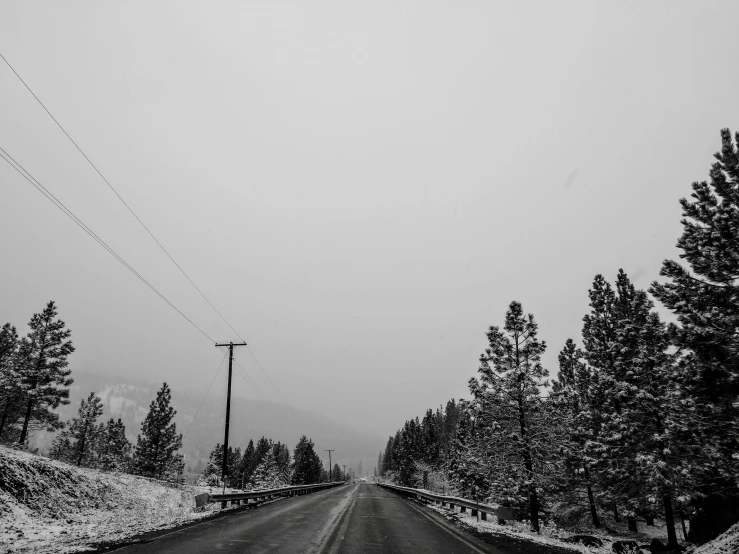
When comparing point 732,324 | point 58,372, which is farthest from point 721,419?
point 58,372

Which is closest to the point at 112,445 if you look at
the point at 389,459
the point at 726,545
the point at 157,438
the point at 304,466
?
the point at 157,438

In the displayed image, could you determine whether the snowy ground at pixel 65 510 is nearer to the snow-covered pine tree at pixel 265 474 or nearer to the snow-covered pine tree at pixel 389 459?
the snow-covered pine tree at pixel 265 474

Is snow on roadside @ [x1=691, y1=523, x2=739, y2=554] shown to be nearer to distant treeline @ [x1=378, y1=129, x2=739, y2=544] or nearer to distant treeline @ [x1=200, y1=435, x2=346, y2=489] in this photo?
distant treeline @ [x1=378, y1=129, x2=739, y2=544]

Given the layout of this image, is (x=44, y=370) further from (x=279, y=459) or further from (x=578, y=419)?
(x=279, y=459)

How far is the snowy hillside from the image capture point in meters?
9.79

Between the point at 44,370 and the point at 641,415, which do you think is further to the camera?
the point at 44,370

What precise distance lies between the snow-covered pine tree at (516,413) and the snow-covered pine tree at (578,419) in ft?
19.9

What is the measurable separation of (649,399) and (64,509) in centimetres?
2611

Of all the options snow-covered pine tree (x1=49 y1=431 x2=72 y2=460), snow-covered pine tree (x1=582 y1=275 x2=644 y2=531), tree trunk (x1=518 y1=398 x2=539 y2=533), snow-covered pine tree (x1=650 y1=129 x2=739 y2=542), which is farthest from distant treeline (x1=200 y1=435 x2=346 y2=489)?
snow-covered pine tree (x1=650 y1=129 x2=739 y2=542)

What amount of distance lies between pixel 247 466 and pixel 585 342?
78.1 meters

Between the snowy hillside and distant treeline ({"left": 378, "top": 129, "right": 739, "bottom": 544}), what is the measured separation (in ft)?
51.3

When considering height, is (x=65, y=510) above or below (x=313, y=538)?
below

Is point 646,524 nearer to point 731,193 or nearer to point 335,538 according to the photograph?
point 731,193

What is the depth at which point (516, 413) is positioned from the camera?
21906 mm
